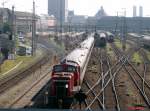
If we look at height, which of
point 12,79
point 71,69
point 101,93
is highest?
point 71,69

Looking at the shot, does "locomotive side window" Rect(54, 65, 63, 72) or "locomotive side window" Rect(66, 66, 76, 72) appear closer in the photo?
"locomotive side window" Rect(66, 66, 76, 72)

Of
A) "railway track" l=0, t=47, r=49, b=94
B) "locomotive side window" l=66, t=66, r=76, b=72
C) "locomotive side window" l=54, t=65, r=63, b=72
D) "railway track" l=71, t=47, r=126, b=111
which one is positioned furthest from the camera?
"railway track" l=0, t=47, r=49, b=94

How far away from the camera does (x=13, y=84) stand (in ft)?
119

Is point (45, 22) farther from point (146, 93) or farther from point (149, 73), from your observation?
point (146, 93)

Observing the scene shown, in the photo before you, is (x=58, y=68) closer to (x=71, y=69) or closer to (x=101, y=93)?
(x=71, y=69)

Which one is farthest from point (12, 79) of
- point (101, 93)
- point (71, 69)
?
point (71, 69)

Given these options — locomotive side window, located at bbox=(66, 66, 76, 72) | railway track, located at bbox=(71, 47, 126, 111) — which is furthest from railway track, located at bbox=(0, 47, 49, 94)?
locomotive side window, located at bbox=(66, 66, 76, 72)

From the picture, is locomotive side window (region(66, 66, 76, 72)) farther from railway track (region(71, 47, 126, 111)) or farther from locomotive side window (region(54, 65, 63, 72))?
railway track (region(71, 47, 126, 111))

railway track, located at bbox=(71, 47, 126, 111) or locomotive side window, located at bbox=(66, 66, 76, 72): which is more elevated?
locomotive side window, located at bbox=(66, 66, 76, 72)

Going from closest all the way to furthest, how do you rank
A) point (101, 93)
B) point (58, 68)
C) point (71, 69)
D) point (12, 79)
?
1. point (71, 69)
2. point (58, 68)
3. point (101, 93)
4. point (12, 79)

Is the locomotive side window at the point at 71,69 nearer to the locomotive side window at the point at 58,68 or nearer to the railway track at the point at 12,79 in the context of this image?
the locomotive side window at the point at 58,68

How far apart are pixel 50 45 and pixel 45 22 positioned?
6656 centimetres

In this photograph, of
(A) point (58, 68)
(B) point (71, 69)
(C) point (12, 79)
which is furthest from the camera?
(C) point (12, 79)

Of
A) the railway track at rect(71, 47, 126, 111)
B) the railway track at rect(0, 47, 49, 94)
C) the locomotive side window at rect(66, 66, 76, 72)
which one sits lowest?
the railway track at rect(0, 47, 49, 94)
